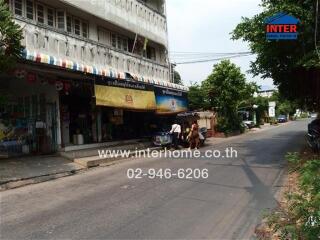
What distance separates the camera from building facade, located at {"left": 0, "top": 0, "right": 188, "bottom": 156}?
16.5 metres

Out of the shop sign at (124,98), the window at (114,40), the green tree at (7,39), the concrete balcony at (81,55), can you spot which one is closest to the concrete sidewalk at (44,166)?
the shop sign at (124,98)

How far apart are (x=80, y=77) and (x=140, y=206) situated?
35.0 feet

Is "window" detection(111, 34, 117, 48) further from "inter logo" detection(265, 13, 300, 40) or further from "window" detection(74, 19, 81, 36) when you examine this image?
"inter logo" detection(265, 13, 300, 40)

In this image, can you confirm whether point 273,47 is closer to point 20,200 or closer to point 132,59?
point 132,59

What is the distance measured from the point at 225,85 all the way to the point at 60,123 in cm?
2389

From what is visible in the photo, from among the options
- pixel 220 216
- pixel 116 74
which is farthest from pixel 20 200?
pixel 116 74

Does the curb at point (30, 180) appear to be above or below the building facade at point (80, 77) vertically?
below

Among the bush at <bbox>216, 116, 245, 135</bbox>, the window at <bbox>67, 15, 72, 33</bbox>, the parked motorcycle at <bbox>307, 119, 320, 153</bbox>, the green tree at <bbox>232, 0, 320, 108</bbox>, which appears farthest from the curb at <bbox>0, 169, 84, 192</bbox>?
the bush at <bbox>216, 116, 245, 135</bbox>

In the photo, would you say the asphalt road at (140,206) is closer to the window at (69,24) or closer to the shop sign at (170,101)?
the window at (69,24)

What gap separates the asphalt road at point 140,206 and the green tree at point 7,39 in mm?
3623

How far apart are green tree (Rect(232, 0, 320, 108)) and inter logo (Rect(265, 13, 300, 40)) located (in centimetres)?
20

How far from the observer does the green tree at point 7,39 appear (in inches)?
496

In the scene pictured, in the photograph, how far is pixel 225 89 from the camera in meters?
40.0

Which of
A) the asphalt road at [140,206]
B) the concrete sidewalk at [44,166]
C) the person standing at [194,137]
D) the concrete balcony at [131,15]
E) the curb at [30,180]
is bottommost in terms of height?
the asphalt road at [140,206]
